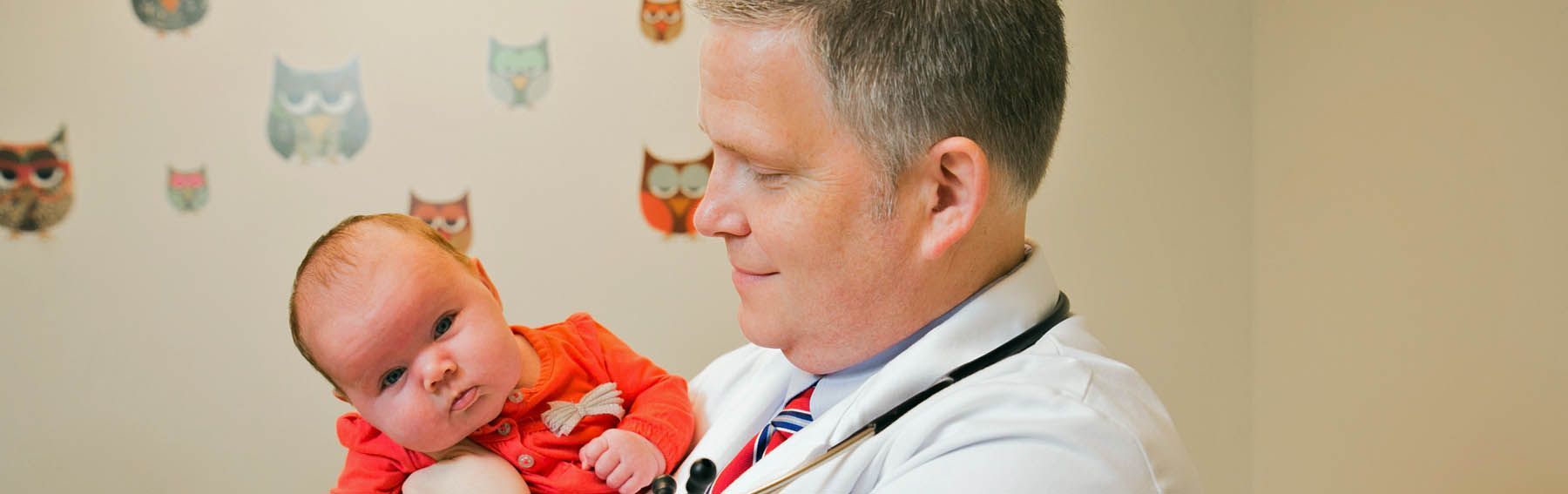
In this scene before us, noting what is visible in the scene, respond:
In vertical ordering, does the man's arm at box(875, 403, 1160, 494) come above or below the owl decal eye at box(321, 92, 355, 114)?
below

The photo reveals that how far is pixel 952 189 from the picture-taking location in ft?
3.39

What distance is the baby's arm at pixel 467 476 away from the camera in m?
1.35

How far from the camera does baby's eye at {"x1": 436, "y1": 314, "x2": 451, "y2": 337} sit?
140 cm

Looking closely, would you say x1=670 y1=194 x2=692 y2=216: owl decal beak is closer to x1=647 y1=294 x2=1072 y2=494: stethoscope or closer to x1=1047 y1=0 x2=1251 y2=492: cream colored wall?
x1=1047 y1=0 x2=1251 y2=492: cream colored wall

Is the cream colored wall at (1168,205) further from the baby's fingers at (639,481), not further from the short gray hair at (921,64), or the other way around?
the short gray hair at (921,64)

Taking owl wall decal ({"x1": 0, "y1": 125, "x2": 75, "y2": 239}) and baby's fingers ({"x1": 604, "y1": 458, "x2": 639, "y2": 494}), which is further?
owl wall decal ({"x1": 0, "y1": 125, "x2": 75, "y2": 239})

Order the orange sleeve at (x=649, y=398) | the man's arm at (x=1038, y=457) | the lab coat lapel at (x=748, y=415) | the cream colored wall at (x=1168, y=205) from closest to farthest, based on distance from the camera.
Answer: the man's arm at (x=1038, y=457) < the lab coat lapel at (x=748, y=415) < the orange sleeve at (x=649, y=398) < the cream colored wall at (x=1168, y=205)

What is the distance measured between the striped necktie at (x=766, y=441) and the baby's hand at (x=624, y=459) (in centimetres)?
17

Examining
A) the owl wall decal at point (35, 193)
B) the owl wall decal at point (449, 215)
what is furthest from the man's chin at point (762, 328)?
the owl wall decal at point (35, 193)

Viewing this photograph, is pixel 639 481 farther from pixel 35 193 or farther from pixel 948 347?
pixel 35 193

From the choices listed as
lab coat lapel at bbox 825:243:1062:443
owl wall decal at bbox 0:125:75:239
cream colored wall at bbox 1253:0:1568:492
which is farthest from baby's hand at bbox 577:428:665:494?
owl wall decal at bbox 0:125:75:239

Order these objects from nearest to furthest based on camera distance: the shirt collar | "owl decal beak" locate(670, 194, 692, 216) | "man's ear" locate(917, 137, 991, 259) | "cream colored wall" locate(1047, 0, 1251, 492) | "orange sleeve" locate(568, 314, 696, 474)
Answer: "man's ear" locate(917, 137, 991, 259)
the shirt collar
"orange sleeve" locate(568, 314, 696, 474)
"cream colored wall" locate(1047, 0, 1251, 492)
"owl decal beak" locate(670, 194, 692, 216)

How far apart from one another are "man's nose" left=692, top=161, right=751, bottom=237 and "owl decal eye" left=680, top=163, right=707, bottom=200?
1.74m

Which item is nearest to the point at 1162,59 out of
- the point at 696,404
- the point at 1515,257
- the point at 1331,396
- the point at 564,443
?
the point at 1331,396
